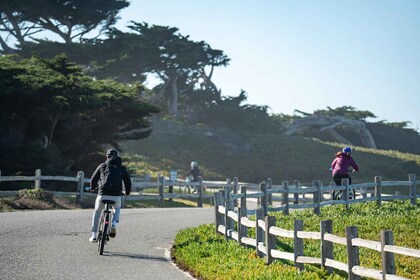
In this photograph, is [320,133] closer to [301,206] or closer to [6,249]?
[301,206]

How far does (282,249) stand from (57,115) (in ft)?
64.7

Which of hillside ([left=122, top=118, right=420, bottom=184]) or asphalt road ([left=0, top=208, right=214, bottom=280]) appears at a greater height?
hillside ([left=122, top=118, right=420, bottom=184])

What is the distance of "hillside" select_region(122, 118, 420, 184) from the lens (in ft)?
170

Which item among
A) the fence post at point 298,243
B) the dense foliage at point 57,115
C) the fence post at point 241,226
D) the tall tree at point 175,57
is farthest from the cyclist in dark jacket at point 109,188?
the tall tree at point 175,57

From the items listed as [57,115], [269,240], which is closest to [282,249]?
[269,240]

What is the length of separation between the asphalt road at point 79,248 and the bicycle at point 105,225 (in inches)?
9.1

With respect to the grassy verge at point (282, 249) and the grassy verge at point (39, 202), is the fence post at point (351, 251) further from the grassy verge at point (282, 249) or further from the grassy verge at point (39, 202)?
the grassy verge at point (39, 202)

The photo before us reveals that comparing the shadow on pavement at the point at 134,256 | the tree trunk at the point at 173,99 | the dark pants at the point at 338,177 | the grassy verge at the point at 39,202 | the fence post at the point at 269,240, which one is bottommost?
the shadow on pavement at the point at 134,256

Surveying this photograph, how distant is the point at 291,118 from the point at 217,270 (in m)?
63.7

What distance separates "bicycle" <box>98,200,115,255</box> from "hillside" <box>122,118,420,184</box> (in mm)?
34134

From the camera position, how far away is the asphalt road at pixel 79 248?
1094 cm

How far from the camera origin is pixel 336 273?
10820mm

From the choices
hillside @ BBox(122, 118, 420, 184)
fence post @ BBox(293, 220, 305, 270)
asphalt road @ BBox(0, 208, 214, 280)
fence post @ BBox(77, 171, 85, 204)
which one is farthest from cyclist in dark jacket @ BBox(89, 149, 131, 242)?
hillside @ BBox(122, 118, 420, 184)

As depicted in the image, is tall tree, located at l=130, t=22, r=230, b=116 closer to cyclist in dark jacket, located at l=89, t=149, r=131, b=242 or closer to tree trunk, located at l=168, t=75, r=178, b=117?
tree trunk, located at l=168, t=75, r=178, b=117
